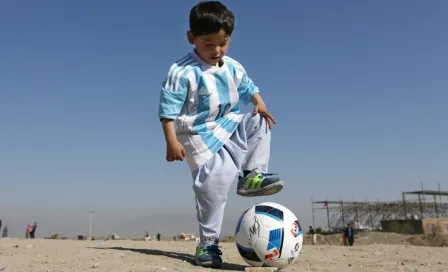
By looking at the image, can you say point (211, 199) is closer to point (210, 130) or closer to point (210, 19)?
Result: point (210, 130)

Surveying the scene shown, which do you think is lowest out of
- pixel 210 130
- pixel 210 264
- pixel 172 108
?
pixel 210 264

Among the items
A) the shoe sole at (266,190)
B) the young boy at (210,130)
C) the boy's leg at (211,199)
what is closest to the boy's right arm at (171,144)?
the young boy at (210,130)

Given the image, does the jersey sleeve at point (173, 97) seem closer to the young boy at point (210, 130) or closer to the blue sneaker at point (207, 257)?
the young boy at point (210, 130)

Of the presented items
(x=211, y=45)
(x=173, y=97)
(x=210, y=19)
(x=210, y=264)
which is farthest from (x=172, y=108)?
(x=210, y=264)

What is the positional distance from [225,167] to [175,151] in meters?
0.54

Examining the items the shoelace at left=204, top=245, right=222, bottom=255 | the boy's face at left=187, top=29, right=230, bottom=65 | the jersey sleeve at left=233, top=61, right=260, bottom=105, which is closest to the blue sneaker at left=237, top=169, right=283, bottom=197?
the shoelace at left=204, top=245, right=222, bottom=255

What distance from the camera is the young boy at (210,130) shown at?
3.92 m

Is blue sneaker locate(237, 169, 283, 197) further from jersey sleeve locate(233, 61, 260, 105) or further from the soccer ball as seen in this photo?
jersey sleeve locate(233, 61, 260, 105)

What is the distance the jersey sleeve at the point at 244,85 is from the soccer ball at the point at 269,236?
1.26 m

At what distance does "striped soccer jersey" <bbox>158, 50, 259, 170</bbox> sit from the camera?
3959 mm

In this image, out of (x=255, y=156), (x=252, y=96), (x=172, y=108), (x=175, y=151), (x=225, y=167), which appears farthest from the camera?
(x=252, y=96)

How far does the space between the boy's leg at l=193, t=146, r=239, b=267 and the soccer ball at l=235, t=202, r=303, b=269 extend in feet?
0.85

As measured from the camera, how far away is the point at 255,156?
4.28 metres

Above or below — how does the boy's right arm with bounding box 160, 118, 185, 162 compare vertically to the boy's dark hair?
below
